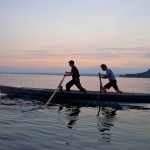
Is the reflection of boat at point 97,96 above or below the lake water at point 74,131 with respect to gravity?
above

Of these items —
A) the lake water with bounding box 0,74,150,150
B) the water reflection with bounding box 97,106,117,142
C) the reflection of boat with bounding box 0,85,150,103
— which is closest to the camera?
the lake water with bounding box 0,74,150,150

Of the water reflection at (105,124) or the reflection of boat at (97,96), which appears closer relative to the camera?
the water reflection at (105,124)

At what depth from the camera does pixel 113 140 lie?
32.9 feet

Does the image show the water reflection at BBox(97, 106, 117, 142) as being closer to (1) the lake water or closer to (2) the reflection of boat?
(1) the lake water

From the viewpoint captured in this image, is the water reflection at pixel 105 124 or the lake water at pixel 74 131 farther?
the water reflection at pixel 105 124

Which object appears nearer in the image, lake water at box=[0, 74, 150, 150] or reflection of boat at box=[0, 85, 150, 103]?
lake water at box=[0, 74, 150, 150]

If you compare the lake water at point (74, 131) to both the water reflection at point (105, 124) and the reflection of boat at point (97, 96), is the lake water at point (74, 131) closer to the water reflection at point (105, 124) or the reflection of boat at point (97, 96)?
the water reflection at point (105, 124)

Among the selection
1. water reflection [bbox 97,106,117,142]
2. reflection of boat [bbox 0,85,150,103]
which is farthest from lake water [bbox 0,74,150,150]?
reflection of boat [bbox 0,85,150,103]

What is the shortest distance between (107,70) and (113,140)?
11.6m

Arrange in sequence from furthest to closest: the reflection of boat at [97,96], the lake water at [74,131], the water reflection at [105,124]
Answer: the reflection of boat at [97,96], the water reflection at [105,124], the lake water at [74,131]

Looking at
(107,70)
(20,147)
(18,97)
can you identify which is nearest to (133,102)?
(107,70)

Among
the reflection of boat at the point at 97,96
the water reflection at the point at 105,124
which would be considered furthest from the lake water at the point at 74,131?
the reflection of boat at the point at 97,96

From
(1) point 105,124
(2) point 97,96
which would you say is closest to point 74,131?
(1) point 105,124

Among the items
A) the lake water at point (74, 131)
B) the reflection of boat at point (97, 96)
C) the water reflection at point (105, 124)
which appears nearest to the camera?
the lake water at point (74, 131)
